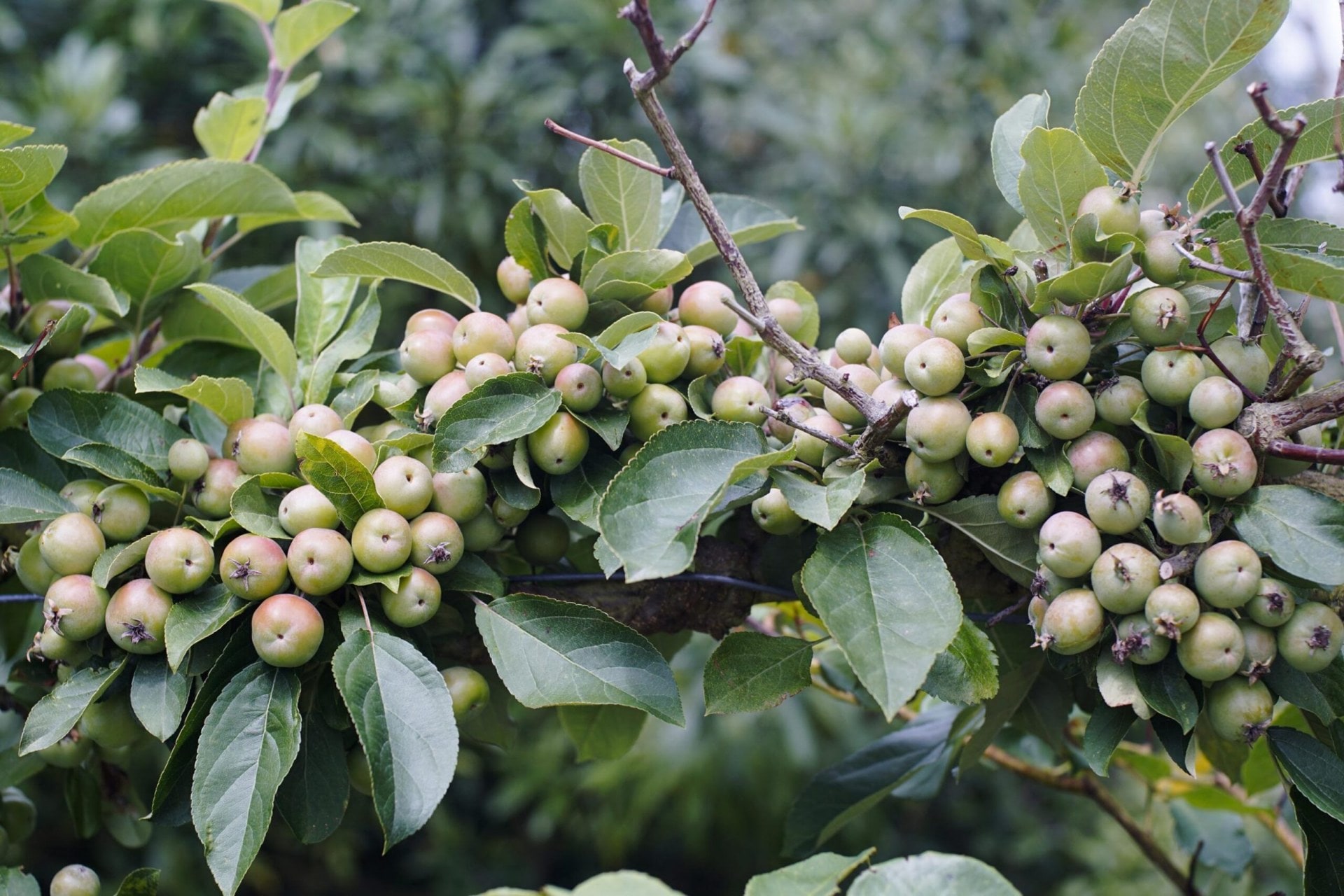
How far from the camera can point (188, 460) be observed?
77 cm

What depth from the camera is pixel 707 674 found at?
2.33ft

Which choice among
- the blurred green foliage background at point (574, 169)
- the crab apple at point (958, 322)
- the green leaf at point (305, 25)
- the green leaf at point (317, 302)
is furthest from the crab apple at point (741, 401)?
the blurred green foliage background at point (574, 169)

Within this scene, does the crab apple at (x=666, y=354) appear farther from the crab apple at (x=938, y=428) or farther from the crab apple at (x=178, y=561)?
the crab apple at (x=178, y=561)

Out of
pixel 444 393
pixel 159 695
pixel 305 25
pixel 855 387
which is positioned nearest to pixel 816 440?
pixel 855 387

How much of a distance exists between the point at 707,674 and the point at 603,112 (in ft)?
9.38

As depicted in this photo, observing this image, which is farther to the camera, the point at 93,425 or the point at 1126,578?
the point at 93,425

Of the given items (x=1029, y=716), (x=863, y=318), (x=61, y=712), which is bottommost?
(x=863, y=318)

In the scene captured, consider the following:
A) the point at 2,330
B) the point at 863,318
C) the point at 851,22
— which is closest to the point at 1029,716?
the point at 2,330

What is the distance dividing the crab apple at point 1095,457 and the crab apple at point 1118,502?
0.7 inches

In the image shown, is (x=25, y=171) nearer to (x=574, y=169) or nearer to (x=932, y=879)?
(x=932, y=879)

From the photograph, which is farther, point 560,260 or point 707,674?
point 560,260

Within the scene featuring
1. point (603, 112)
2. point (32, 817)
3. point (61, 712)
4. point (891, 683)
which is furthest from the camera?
point (603, 112)

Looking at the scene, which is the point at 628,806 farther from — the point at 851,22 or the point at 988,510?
the point at 851,22

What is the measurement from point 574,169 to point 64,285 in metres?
2.41
